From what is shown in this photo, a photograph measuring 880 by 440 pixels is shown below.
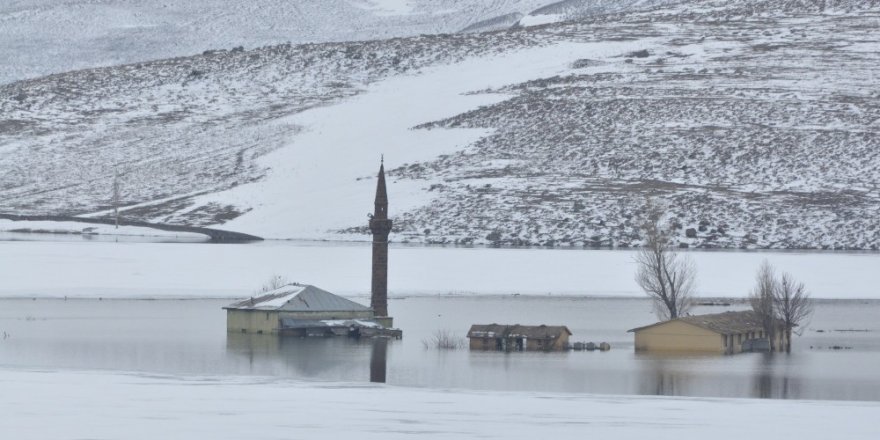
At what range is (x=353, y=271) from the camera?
7294cm

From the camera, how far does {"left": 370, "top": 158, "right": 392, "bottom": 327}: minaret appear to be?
59.7m

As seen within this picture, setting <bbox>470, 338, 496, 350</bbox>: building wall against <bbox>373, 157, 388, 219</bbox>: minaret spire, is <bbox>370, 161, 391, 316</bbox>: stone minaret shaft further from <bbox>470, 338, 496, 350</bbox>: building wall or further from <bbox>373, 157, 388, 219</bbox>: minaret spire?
<bbox>470, 338, 496, 350</bbox>: building wall

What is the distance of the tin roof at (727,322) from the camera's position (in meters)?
52.4

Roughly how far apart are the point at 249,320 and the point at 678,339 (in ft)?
46.0

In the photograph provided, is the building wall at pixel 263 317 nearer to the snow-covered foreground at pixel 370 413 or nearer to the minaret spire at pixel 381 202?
the minaret spire at pixel 381 202

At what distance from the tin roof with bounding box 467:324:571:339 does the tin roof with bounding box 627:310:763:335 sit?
96.8 inches

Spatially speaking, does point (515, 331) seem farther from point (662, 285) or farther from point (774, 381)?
point (774, 381)

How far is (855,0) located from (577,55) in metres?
28.9

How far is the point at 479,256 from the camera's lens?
79250mm

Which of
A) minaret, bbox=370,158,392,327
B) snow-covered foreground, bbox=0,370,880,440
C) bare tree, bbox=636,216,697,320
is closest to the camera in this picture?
snow-covered foreground, bbox=0,370,880,440

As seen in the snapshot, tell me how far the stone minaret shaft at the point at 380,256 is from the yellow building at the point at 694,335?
9.85 m

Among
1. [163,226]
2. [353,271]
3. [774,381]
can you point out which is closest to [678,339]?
[774,381]

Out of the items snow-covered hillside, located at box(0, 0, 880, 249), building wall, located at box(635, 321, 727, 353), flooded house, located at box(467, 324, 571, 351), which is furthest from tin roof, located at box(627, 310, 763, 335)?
snow-covered hillside, located at box(0, 0, 880, 249)

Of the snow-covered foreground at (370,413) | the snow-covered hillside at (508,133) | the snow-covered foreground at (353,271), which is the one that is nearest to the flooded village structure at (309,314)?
the snow-covered foreground at (353,271)
